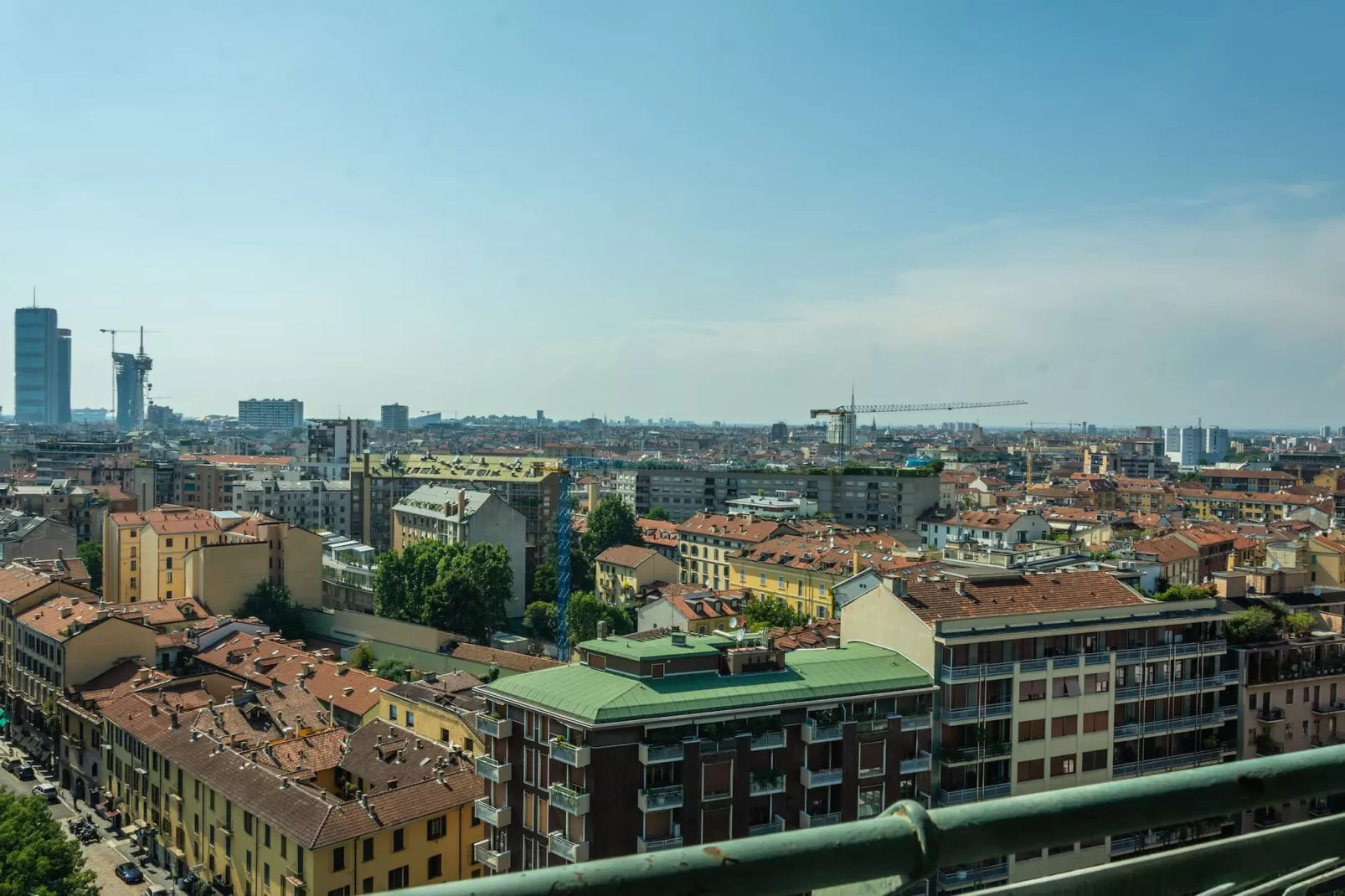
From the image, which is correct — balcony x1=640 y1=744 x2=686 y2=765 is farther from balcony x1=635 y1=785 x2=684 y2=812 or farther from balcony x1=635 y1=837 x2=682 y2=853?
balcony x1=635 y1=837 x2=682 y2=853

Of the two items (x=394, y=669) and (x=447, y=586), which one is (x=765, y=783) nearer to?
(x=394, y=669)

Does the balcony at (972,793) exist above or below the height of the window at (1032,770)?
below

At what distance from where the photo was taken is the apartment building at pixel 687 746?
13.7 metres

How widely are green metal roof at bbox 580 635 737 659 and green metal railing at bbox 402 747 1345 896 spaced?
13.7 m

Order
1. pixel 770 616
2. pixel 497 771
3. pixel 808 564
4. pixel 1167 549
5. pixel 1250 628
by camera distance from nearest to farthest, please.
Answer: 1. pixel 497 771
2. pixel 1250 628
3. pixel 770 616
4. pixel 1167 549
5. pixel 808 564

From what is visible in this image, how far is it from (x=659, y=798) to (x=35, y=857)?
8591mm

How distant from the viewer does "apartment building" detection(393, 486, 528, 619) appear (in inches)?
1617

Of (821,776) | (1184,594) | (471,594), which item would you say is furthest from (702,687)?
(471,594)

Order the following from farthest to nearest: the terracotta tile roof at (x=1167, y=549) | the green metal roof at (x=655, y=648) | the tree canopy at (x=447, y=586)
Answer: the tree canopy at (x=447, y=586), the terracotta tile roof at (x=1167, y=549), the green metal roof at (x=655, y=648)

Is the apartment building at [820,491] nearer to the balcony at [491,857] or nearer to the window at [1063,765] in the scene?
the window at [1063,765]

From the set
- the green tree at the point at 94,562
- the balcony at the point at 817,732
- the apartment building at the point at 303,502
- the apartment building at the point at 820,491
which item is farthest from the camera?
the apartment building at the point at 303,502

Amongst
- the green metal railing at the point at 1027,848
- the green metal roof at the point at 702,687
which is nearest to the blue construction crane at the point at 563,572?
the green metal roof at the point at 702,687

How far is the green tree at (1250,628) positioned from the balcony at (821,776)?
8751 mm

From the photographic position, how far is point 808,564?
34812 mm
